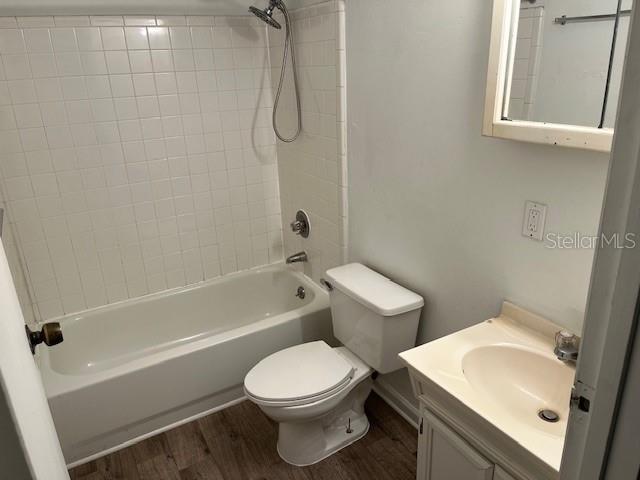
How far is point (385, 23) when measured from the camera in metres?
1.77

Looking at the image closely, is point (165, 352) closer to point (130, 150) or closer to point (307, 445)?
point (307, 445)

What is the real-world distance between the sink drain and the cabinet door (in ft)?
0.68

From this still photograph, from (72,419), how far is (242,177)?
1461 millimetres

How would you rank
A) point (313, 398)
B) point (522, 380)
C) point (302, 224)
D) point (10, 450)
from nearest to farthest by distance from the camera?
1. point (10, 450)
2. point (522, 380)
3. point (313, 398)
4. point (302, 224)

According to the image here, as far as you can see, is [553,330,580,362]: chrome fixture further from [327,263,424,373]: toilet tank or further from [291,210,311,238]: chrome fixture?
[291,210,311,238]: chrome fixture

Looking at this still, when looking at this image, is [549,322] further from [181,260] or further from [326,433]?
[181,260]

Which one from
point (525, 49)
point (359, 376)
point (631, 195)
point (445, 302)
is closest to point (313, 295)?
point (359, 376)

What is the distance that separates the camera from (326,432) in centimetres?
212

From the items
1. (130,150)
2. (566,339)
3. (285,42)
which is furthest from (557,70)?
(130,150)

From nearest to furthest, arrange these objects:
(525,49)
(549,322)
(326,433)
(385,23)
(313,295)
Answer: (525,49) → (549,322) → (385,23) → (326,433) → (313,295)

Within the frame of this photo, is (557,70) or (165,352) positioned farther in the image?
(165,352)

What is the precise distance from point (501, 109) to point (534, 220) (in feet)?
1.10

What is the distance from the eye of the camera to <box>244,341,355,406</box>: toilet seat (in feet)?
5.99

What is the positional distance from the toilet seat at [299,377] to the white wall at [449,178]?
1.25ft
